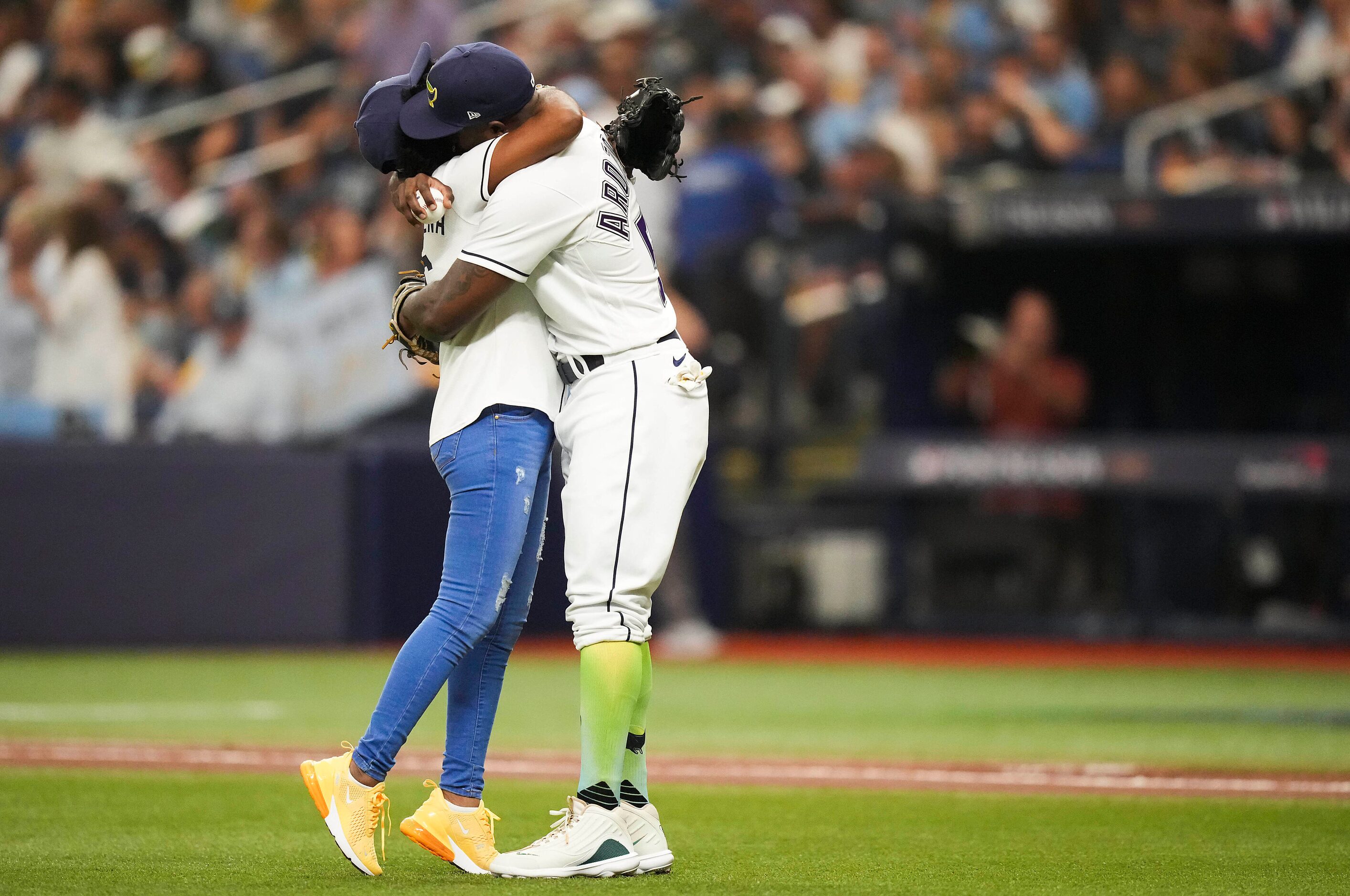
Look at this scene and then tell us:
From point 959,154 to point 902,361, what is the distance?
4.98 ft

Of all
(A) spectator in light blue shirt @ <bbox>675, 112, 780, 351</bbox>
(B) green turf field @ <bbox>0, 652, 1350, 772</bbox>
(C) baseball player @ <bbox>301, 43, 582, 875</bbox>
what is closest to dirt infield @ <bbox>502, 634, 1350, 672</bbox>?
(B) green turf field @ <bbox>0, 652, 1350, 772</bbox>

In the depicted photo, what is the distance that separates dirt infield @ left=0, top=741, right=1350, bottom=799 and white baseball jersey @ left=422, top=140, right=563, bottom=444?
2220mm

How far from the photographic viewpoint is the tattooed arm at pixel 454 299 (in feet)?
13.0

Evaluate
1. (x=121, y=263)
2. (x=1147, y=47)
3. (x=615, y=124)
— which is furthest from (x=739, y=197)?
(x=615, y=124)

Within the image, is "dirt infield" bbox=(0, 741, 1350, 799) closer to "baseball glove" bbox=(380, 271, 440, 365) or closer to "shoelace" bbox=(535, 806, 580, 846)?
"shoelace" bbox=(535, 806, 580, 846)

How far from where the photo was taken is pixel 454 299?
397cm

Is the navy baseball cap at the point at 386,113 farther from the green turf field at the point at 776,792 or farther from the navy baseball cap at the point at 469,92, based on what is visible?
the green turf field at the point at 776,792

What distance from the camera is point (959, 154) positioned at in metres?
12.1

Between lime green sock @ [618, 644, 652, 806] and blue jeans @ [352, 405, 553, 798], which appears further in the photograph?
lime green sock @ [618, 644, 652, 806]

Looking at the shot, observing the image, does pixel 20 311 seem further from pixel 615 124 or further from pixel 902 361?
pixel 615 124

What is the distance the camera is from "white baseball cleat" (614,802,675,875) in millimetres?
4078

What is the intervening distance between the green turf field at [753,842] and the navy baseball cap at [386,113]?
1665 mm

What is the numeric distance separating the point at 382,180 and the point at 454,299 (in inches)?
382

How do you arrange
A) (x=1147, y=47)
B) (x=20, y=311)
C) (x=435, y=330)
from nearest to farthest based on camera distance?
(x=435, y=330) → (x=20, y=311) → (x=1147, y=47)
